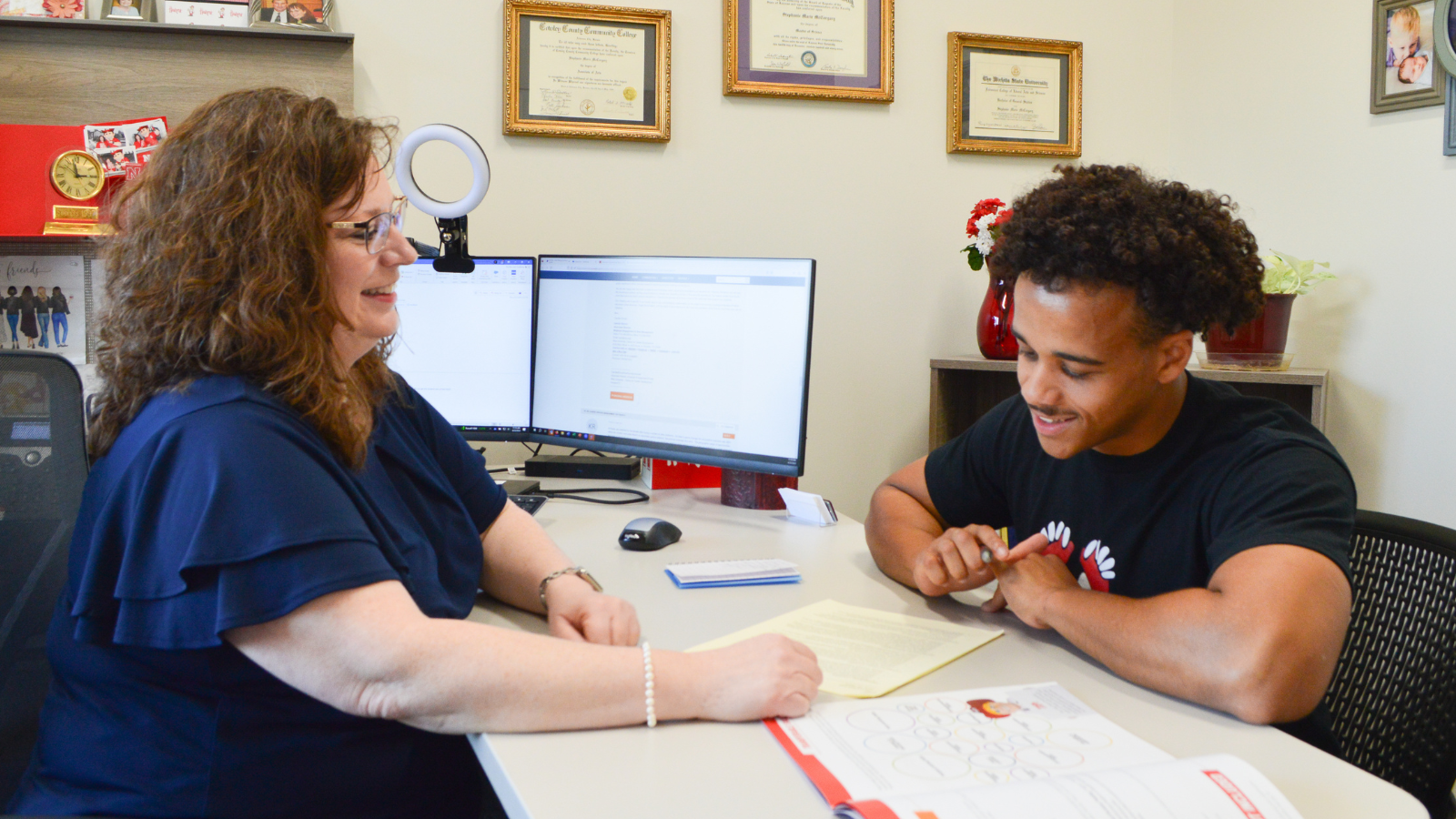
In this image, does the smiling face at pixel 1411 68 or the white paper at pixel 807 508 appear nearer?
the white paper at pixel 807 508

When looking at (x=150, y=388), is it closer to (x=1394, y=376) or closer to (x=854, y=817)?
(x=854, y=817)

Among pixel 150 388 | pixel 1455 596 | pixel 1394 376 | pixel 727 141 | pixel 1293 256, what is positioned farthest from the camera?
pixel 727 141

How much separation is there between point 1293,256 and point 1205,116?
21.4 inches

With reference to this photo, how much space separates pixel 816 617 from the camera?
113 centimetres

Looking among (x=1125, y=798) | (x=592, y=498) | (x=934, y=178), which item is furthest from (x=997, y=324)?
(x=1125, y=798)

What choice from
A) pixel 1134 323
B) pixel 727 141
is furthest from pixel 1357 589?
pixel 727 141

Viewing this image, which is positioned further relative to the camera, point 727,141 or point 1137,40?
point 1137,40

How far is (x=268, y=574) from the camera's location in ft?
2.52

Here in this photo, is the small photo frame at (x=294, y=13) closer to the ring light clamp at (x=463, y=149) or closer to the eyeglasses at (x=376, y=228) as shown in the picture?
the ring light clamp at (x=463, y=149)

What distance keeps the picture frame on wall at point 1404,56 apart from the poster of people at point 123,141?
8.34 feet

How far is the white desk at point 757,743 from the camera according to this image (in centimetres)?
72

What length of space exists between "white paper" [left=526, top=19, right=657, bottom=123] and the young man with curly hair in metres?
1.37

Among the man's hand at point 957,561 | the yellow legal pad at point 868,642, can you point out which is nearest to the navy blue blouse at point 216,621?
the yellow legal pad at point 868,642

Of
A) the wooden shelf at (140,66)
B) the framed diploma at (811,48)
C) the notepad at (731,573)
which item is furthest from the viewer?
the framed diploma at (811,48)
